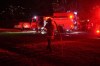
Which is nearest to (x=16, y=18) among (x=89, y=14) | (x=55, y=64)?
(x=89, y=14)

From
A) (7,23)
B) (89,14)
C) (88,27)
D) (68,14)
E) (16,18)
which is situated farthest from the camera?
(16,18)

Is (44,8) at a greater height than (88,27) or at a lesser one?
greater

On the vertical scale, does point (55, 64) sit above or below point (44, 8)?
below

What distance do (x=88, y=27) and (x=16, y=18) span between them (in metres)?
43.4

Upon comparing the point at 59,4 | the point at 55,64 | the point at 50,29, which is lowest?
the point at 55,64

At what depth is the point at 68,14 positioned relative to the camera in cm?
3994

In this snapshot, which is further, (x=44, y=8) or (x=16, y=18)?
(x=16, y=18)

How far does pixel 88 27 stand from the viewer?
158ft

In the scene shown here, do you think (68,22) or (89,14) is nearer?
(68,22)

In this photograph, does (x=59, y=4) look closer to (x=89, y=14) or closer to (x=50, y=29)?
(x=89, y=14)

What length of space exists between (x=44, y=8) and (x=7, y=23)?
11331mm

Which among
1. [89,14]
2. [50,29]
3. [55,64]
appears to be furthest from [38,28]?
[55,64]

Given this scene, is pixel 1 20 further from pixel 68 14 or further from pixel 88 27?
pixel 68 14

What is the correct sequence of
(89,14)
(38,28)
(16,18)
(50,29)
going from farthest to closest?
1. (16,18)
2. (89,14)
3. (38,28)
4. (50,29)
